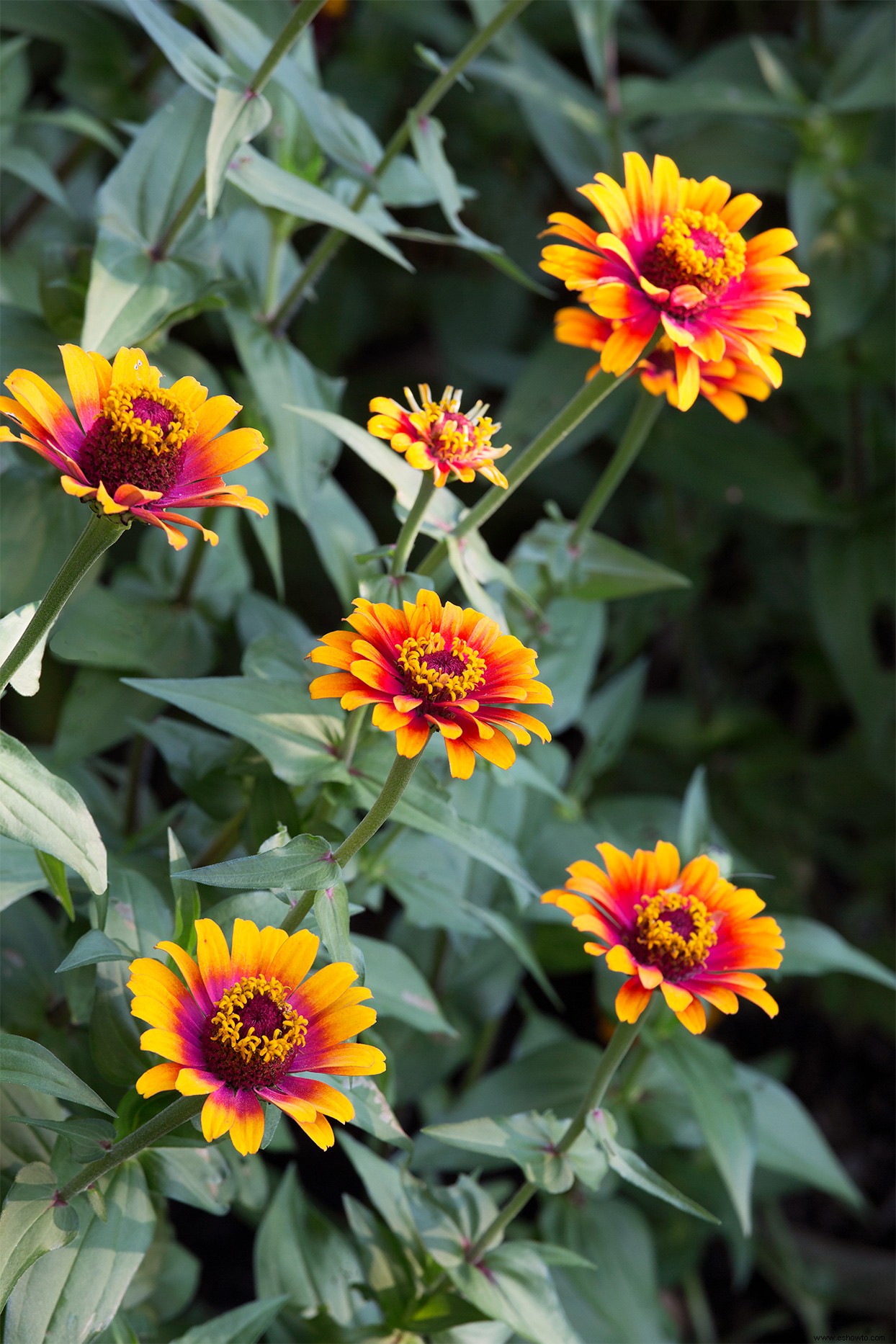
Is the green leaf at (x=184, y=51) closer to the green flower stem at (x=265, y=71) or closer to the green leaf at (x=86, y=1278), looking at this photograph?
the green flower stem at (x=265, y=71)

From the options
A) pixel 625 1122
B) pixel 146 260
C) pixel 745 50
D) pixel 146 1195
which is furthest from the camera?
pixel 745 50

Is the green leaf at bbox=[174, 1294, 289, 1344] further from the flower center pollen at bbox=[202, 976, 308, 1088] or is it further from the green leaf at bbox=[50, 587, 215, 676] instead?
the green leaf at bbox=[50, 587, 215, 676]

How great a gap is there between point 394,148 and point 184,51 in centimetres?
18

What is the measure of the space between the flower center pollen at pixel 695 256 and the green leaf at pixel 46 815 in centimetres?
44

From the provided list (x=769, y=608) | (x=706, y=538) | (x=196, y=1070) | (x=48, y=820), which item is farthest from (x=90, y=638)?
(x=769, y=608)

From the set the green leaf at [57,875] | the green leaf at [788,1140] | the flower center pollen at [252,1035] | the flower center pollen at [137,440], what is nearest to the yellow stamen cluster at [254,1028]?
the flower center pollen at [252,1035]

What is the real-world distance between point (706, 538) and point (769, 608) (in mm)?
222

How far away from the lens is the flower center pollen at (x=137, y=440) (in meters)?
0.58

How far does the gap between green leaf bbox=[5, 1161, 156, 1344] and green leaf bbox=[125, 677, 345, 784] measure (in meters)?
0.26

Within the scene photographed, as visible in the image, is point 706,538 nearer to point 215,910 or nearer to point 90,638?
point 90,638

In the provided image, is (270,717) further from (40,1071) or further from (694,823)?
(694,823)

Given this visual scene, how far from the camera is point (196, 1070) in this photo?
0.55 m

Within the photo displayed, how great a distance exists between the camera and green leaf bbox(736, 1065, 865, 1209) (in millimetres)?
1133

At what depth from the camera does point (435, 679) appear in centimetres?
58
